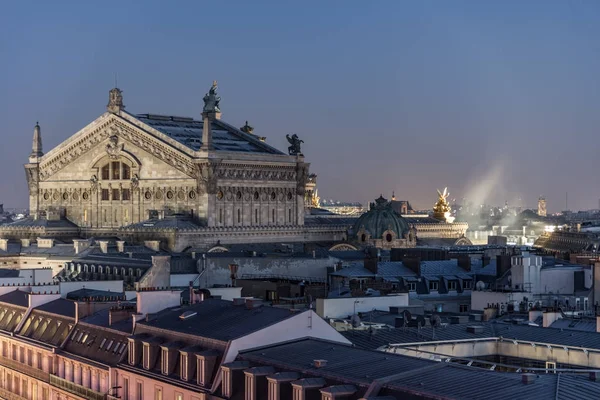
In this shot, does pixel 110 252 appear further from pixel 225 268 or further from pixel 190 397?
pixel 190 397

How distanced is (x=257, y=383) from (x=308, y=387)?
3.40m

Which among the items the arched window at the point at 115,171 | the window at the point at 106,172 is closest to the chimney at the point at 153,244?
the arched window at the point at 115,171

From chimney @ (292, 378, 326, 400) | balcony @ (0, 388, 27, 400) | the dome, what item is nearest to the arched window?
the dome

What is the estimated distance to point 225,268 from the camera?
4092 inches

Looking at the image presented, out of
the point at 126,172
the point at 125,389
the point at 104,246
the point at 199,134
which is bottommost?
the point at 125,389

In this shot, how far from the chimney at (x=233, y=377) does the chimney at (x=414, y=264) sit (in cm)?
5160

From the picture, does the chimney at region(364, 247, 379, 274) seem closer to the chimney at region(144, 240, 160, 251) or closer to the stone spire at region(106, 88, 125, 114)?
the chimney at region(144, 240, 160, 251)

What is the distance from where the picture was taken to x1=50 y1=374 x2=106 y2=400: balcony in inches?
2386

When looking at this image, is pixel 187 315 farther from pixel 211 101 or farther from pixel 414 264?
pixel 211 101

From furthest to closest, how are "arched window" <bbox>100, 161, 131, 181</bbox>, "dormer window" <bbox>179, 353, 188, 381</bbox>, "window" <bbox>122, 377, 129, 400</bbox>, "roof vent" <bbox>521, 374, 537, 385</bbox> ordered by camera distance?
"arched window" <bbox>100, 161, 131, 181</bbox>
"window" <bbox>122, 377, 129, 400</bbox>
"dormer window" <bbox>179, 353, 188, 381</bbox>
"roof vent" <bbox>521, 374, 537, 385</bbox>

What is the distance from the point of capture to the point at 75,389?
→ 63.3 m

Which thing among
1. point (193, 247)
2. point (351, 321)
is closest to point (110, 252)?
point (193, 247)

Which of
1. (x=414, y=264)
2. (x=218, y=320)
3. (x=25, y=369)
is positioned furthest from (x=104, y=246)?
(x=218, y=320)

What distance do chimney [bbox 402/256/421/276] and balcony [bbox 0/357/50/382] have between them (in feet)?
113
